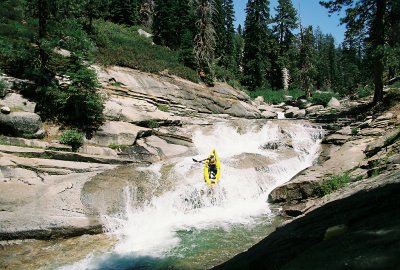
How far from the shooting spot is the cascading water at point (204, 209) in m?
9.88

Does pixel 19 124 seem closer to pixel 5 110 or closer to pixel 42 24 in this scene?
pixel 5 110

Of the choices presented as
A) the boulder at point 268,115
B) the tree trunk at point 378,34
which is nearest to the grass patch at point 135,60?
the boulder at point 268,115

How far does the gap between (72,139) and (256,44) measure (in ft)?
137

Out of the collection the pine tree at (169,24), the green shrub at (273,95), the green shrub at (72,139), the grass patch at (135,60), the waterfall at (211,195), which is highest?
the pine tree at (169,24)

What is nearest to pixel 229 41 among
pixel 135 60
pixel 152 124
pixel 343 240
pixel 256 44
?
pixel 256 44

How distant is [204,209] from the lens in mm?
14023

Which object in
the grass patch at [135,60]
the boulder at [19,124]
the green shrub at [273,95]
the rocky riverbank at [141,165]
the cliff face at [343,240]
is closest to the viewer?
the cliff face at [343,240]

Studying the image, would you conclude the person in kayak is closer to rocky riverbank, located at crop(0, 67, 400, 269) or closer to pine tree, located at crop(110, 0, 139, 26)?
rocky riverbank, located at crop(0, 67, 400, 269)

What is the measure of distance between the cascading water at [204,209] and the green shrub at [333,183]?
90.3 inches

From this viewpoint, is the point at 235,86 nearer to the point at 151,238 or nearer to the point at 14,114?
the point at 14,114

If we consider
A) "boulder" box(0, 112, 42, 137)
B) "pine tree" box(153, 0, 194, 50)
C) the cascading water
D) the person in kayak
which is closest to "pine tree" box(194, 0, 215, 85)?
"pine tree" box(153, 0, 194, 50)

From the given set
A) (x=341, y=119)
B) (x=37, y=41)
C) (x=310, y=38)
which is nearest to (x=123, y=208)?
(x=37, y=41)

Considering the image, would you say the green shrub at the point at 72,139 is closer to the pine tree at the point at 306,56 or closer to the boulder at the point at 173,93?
the boulder at the point at 173,93

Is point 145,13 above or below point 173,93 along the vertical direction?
above
